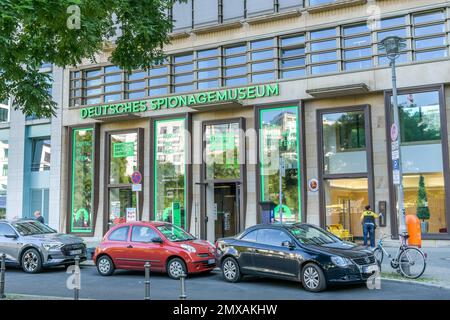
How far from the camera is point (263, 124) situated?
21.7m

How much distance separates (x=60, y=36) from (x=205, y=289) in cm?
617

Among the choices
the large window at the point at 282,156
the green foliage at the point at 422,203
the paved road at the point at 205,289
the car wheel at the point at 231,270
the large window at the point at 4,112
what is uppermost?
the large window at the point at 4,112

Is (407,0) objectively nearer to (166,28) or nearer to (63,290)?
(166,28)

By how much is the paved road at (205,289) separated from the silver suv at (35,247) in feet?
3.38

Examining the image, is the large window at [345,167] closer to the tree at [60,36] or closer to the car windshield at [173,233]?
the car windshield at [173,233]

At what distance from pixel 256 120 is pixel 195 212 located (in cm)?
506

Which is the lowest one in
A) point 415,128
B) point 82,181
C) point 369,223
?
point 369,223

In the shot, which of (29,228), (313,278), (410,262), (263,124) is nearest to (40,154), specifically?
(29,228)

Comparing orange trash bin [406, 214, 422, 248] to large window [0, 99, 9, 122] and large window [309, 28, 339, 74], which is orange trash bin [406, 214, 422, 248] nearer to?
large window [309, 28, 339, 74]

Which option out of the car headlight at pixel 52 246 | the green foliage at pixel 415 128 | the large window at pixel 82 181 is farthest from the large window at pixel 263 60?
the car headlight at pixel 52 246

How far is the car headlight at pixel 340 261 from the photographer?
10438 millimetres

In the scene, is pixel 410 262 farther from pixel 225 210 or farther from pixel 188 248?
pixel 225 210

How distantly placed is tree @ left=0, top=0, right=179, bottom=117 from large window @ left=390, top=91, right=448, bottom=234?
431 inches

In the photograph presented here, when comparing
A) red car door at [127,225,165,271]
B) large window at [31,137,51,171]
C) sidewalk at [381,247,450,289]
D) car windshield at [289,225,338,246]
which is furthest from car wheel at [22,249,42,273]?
large window at [31,137,51,171]
